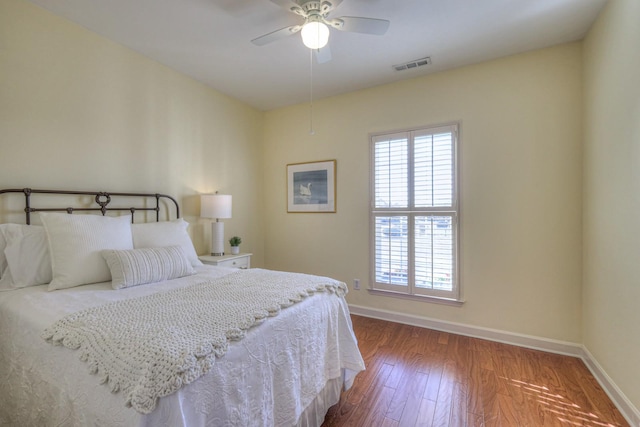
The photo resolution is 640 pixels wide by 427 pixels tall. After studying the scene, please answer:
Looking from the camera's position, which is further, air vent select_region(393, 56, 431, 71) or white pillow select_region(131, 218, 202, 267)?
air vent select_region(393, 56, 431, 71)

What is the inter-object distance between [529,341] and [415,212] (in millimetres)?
1571

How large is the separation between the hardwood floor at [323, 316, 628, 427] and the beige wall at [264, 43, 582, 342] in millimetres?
403

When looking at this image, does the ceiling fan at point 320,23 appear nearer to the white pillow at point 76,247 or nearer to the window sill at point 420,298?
the white pillow at point 76,247

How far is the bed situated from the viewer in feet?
3.05

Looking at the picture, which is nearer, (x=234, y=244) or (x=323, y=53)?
(x=323, y=53)

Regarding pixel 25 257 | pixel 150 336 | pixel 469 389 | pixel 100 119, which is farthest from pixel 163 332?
pixel 100 119

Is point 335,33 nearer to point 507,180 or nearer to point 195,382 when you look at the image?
point 507,180

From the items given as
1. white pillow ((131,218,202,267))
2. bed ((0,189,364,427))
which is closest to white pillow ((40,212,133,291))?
bed ((0,189,364,427))

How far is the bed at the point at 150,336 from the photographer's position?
931 millimetres

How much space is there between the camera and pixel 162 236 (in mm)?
→ 2316

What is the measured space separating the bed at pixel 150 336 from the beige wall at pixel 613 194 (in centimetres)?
173

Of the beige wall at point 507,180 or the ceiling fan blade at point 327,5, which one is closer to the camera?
the ceiling fan blade at point 327,5

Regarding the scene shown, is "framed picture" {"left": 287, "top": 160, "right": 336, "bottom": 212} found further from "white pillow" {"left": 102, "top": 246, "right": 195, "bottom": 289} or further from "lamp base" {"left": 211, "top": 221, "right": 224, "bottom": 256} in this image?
"white pillow" {"left": 102, "top": 246, "right": 195, "bottom": 289}

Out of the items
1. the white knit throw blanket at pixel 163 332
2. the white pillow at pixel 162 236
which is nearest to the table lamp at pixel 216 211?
the white pillow at pixel 162 236
